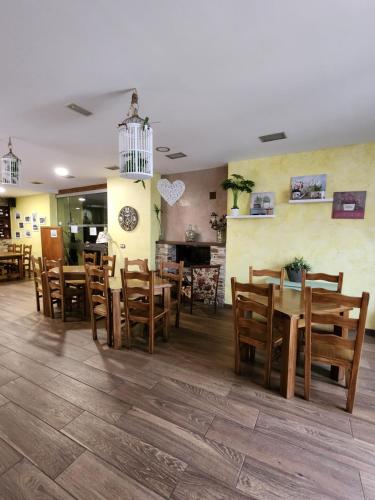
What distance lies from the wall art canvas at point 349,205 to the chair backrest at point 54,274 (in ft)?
13.9

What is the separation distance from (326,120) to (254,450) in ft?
10.5

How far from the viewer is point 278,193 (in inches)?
151

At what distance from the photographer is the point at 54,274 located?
3734 millimetres

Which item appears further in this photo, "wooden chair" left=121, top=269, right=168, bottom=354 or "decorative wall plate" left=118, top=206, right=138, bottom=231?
"decorative wall plate" left=118, top=206, right=138, bottom=231

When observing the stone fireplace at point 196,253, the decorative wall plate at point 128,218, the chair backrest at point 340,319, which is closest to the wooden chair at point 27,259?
the decorative wall plate at point 128,218

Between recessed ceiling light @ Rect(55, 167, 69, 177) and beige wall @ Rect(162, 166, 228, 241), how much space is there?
2194mm

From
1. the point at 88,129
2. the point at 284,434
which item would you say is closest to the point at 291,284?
the point at 284,434

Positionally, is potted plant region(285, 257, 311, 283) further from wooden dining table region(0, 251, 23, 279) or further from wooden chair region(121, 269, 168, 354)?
wooden dining table region(0, 251, 23, 279)

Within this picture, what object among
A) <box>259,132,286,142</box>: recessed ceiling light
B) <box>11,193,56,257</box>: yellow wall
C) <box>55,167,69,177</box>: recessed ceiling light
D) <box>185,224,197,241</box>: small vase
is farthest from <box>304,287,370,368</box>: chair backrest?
<box>11,193,56,257</box>: yellow wall

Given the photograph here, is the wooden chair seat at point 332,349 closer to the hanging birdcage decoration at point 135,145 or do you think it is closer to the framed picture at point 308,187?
the hanging birdcage decoration at point 135,145

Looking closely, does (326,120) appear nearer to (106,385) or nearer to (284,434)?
(284,434)

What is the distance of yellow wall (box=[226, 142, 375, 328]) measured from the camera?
332cm

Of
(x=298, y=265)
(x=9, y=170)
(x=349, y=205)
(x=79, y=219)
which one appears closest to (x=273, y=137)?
(x=349, y=205)

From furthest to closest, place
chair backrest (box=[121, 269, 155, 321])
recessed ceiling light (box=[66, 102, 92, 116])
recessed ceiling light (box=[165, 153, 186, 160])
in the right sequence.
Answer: recessed ceiling light (box=[165, 153, 186, 160]) < chair backrest (box=[121, 269, 155, 321]) < recessed ceiling light (box=[66, 102, 92, 116])
